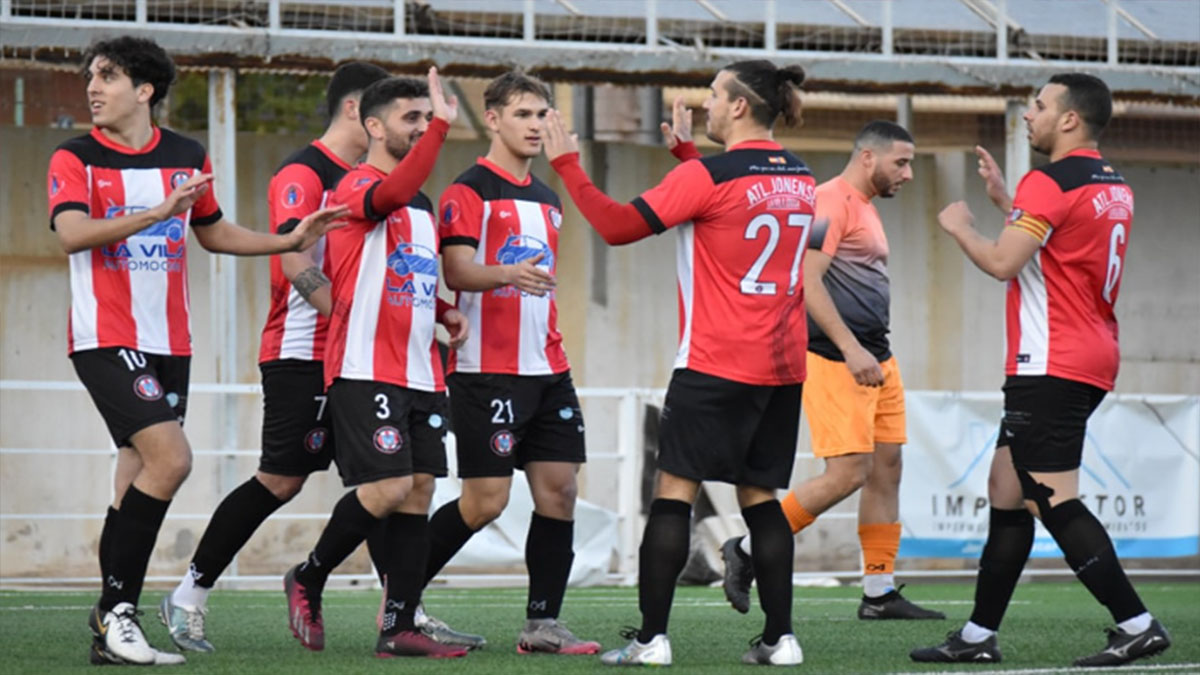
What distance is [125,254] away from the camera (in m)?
5.76

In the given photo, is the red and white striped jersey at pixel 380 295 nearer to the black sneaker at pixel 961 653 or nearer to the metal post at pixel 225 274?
the black sneaker at pixel 961 653

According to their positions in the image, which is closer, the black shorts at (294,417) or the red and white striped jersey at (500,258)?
the red and white striped jersey at (500,258)

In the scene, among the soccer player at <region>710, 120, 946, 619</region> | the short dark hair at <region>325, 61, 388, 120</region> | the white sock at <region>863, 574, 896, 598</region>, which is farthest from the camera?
the white sock at <region>863, 574, 896, 598</region>

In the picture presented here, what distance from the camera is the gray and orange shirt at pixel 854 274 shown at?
800 centimetres

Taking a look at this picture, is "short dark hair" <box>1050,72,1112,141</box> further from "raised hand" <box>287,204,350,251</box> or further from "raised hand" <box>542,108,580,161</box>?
"raised hand" <box>287,204,350,251</box>

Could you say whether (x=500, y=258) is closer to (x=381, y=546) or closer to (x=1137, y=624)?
(x=381, y=546)

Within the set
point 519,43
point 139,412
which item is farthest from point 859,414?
point 519,43

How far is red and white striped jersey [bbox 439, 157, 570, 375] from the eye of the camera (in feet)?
20.7

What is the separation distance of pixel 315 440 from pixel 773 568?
178cm

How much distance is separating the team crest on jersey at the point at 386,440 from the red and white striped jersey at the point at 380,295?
16 centimetres

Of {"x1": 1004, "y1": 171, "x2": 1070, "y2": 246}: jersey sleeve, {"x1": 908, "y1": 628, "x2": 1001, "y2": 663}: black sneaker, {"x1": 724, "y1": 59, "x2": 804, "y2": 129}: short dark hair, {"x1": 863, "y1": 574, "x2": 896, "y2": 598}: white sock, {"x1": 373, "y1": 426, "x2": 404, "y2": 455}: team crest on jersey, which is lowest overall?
{"x1": 863, "y1": 574, "x2": 896, "y2": 598}: white sock

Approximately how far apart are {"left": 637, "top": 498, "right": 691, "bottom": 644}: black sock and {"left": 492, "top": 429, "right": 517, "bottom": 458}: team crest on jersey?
89cm

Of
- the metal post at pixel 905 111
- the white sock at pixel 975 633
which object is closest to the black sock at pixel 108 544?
the white sock at pixel 975 633

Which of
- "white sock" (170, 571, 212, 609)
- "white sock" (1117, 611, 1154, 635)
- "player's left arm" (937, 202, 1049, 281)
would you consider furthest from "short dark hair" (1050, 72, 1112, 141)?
"white sock" (170, 571, 212, 609)
